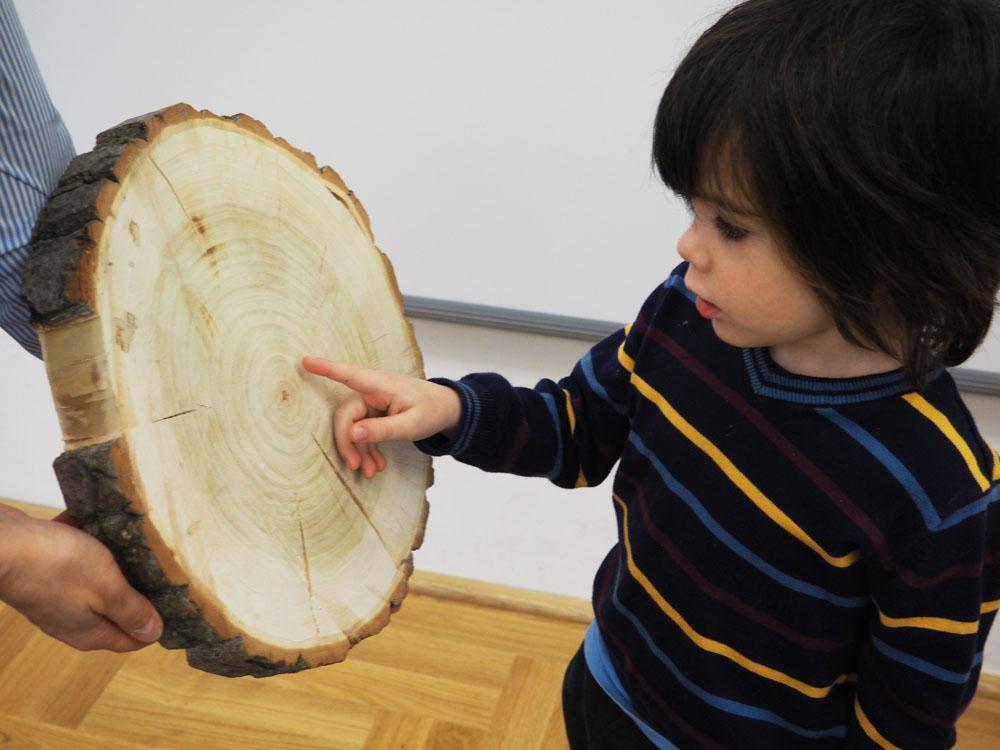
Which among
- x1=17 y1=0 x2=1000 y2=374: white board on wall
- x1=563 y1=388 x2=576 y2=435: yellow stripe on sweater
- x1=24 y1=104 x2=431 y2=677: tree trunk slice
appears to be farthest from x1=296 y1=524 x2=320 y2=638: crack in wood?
x1=17 y1=0 x2=1000 y2=374: white board on wall

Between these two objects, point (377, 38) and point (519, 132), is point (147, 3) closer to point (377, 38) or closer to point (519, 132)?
point (377, 38)

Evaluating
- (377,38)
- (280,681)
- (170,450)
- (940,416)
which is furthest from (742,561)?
(280,681)

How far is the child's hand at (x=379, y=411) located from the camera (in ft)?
2.70

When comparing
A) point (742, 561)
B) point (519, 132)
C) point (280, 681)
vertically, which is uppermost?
point (519, 132)

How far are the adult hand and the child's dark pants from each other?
35 centimetres

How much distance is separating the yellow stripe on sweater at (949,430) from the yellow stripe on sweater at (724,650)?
0.56ft

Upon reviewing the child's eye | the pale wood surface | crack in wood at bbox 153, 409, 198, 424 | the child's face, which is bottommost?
the pale wood surface

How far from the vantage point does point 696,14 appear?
1264 mm

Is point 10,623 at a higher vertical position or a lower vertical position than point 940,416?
lower

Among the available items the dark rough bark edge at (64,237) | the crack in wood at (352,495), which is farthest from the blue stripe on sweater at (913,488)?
the dark rough bark edge at (64,237)

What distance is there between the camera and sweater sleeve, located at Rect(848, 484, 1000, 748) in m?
0.66

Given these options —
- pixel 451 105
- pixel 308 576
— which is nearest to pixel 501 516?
pixel 451 105

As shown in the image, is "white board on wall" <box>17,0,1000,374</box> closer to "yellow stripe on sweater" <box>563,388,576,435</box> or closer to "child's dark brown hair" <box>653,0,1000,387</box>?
"yellow stripe on sweater" <box>563,388,576,435</box>

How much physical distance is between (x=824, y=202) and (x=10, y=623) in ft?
4.64
